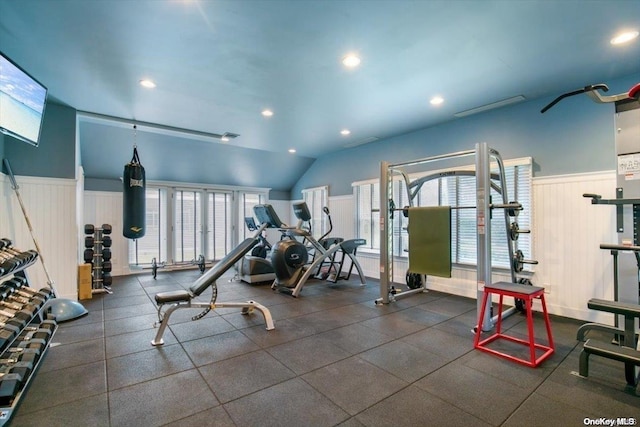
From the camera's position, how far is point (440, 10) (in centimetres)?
234

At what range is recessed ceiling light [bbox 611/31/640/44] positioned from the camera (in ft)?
8.68

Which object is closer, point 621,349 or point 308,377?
point 621,349

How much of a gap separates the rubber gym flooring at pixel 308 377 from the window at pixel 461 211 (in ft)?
4.07

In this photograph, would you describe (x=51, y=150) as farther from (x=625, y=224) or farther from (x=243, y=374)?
(x=625, y=224)

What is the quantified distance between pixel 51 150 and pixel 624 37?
692 centimetres

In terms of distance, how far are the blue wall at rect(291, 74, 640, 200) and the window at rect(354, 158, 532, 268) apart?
0.96ft

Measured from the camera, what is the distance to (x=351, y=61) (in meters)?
3.12

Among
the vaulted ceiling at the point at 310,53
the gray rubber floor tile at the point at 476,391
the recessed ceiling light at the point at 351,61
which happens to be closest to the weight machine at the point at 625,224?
the vaulted ceiling at the point at 310,53

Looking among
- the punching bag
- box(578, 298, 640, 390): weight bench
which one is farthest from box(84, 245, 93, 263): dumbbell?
box(578, 298, 640, 390): weight bench

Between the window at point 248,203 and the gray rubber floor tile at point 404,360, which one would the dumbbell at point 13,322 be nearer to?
the gray rubber floor tile at point 404,360

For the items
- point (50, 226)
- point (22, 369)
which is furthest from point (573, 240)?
point (50, 226)

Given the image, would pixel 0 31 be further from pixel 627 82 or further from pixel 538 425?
pixel 627 82

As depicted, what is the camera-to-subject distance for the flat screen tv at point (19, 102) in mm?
2562

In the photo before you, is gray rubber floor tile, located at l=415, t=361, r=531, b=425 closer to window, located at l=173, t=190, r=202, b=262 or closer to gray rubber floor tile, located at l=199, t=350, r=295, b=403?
gray rubber floor tile, located at l=199, t=350, r=295, b=403
